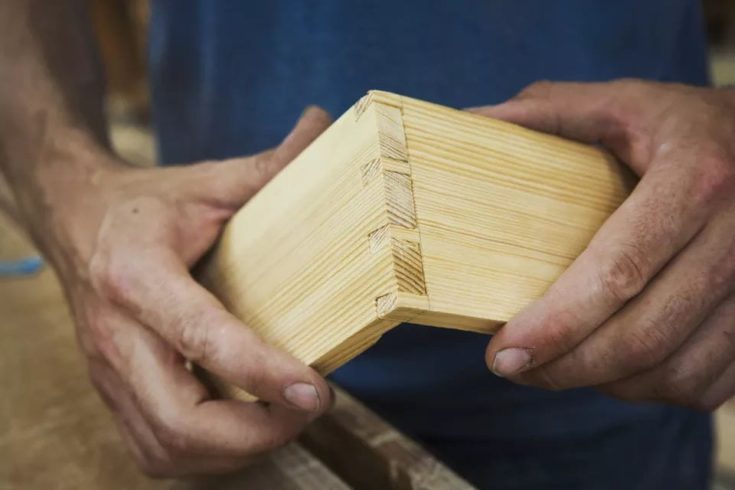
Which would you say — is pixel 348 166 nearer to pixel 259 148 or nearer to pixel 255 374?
pixel 255 374

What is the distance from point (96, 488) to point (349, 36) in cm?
57

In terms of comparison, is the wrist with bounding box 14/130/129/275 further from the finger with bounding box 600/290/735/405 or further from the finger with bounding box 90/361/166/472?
the finger with bounding box 600/290/735/405

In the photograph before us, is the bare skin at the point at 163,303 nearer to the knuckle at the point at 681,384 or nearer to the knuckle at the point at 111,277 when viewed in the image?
the knuckle at the point at 111,277

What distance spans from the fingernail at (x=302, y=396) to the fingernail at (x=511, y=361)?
140 millimetres

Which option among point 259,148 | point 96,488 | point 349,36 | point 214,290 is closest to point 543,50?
point 349,36

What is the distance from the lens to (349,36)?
82 centimetres

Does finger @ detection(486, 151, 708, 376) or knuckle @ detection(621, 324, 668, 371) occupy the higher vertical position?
finger @ detection(486, 151, 708, 376)

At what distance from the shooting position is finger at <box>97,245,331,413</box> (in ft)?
1.74

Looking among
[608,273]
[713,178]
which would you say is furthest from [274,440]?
[713,178]

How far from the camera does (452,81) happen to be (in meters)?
0.82

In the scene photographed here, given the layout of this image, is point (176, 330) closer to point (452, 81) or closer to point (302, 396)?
point (302, 396)

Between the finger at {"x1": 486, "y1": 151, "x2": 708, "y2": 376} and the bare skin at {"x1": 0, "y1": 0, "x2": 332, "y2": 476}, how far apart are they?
0.16 m

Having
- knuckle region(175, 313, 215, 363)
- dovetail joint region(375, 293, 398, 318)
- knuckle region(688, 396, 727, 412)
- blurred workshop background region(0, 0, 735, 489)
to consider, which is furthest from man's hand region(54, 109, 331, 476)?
blurred workshop background region(0, 0, 735, 489)

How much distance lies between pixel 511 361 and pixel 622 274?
0.10 meters
